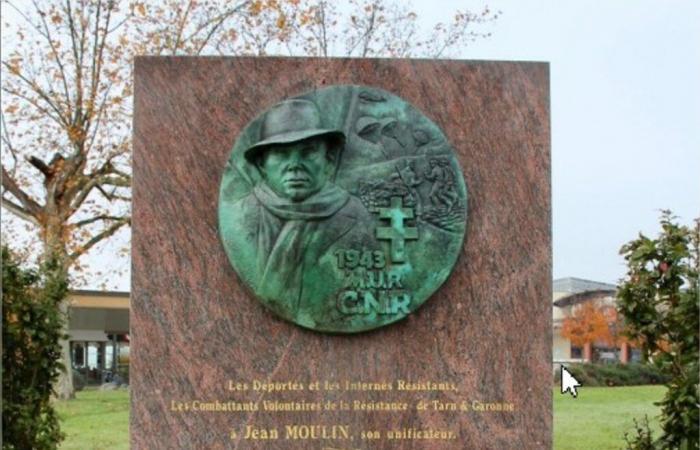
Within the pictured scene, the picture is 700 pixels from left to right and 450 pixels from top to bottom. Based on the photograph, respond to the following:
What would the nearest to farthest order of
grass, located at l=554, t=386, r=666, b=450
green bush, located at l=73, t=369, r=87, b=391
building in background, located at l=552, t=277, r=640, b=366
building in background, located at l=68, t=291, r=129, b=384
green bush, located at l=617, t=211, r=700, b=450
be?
green bush, located at l=617, t=211, r=700, b=450, grass, located at l=554, t=386, r=666, b=450, green bush, located at l=73, t=369, r=87, b=391, building in background, located at l=68, t=291, r=129, b=384, building in background, located at l=552, t=277, r=640, b=366

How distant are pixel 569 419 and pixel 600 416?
0.59 metres

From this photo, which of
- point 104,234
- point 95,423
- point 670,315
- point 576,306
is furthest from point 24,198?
point 576,306

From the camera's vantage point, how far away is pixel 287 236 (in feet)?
19.3

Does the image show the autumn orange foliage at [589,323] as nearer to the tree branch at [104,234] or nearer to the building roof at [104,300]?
the building roof at [104,300]

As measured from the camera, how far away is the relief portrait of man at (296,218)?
5.88m

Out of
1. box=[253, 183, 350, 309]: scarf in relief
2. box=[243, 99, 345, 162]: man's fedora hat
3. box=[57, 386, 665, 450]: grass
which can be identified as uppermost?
box=[243, 99, 345, 162]: man's fedora hat

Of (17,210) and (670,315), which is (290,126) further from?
(17,210)

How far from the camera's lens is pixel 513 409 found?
598 centimetres

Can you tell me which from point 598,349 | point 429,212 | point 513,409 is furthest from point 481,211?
point 598,349

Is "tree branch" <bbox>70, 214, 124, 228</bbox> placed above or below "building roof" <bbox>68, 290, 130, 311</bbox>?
above

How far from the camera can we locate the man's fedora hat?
5.91 metres

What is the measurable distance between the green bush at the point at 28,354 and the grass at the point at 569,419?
3090 millimetres

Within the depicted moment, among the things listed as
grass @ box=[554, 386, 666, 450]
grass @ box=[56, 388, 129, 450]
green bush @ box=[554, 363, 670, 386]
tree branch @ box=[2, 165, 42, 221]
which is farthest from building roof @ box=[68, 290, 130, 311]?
grass @ box=[554, 386, 666, 450]

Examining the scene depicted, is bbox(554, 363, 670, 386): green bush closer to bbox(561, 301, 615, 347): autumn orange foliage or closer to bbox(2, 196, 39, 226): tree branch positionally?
bbox(561, 301, 615, 347): autumn orange foliage
